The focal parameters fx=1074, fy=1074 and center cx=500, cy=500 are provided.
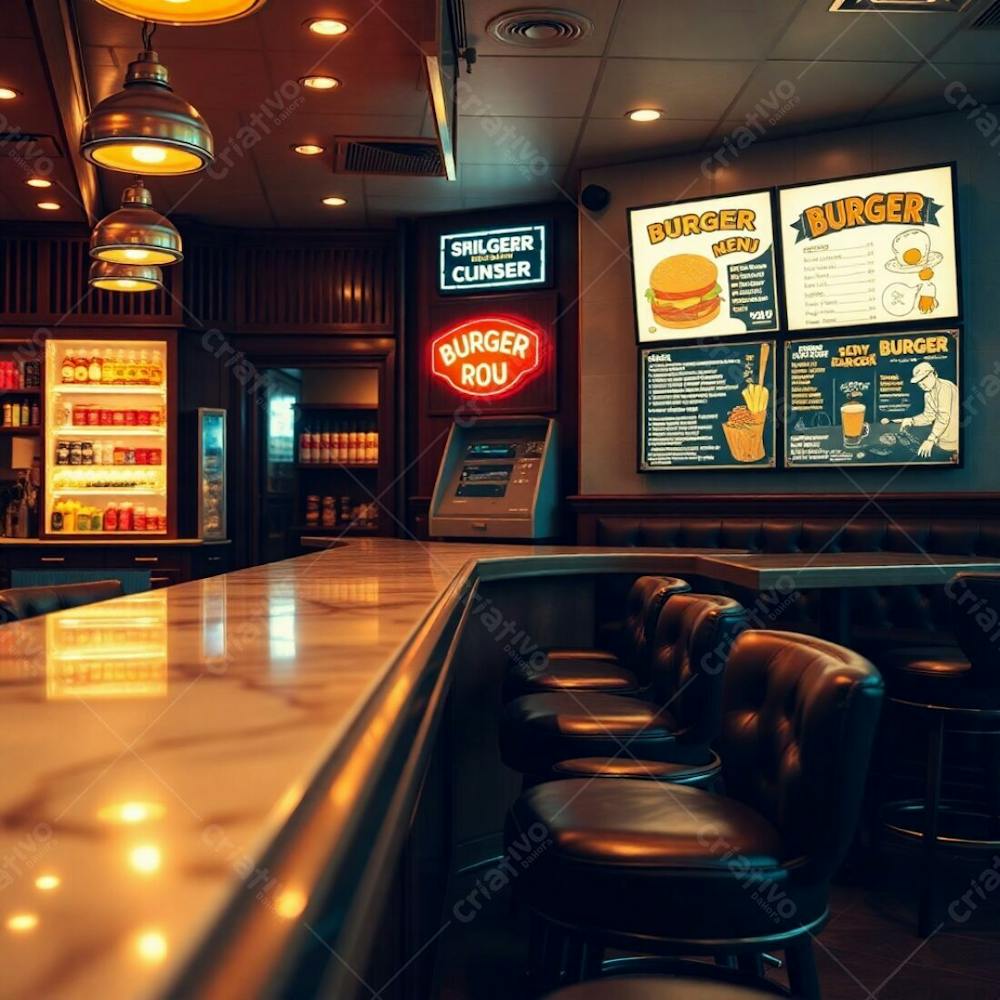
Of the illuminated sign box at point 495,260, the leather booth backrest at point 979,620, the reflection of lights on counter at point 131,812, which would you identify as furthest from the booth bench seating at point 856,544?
the reflection of lights on counter at point 131,812

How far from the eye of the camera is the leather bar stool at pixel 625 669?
2.77 metres

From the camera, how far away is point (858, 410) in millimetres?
5543

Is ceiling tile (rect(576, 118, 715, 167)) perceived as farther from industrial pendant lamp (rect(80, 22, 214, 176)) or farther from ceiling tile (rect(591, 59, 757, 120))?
industrial pendant lamp (rect(80, 22, 214, 176))

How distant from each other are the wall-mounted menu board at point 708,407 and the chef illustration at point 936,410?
76cm

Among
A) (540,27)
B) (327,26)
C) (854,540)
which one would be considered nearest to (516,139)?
(540,27)

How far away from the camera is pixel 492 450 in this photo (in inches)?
264

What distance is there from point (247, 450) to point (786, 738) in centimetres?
651

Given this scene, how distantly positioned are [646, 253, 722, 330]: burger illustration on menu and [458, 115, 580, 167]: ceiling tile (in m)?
0.88

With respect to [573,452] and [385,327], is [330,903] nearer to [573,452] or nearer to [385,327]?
[573,452]

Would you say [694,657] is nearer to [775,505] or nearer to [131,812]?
[131,812]

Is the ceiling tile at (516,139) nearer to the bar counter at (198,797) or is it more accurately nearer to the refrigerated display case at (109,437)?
the refrigerated display case at (109,437)

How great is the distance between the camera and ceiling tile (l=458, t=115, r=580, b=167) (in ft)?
18.4

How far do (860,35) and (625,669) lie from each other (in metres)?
3.16

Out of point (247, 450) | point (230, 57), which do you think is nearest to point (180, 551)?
point (247, 450)
